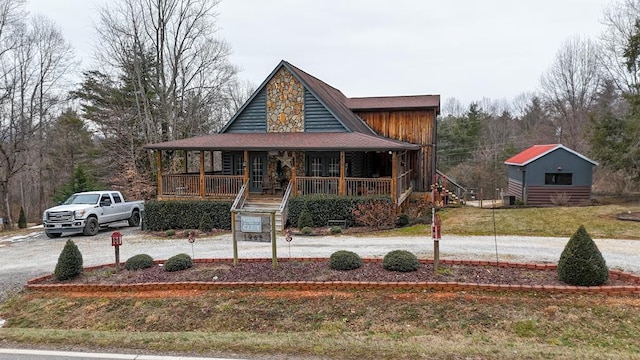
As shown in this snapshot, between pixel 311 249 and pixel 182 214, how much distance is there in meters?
8.04

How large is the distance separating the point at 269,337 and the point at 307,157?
14.6 meters

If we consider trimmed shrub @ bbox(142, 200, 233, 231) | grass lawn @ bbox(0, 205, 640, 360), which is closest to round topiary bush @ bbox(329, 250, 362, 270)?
grass lawn @ bbox(0, 205, 640, 360)

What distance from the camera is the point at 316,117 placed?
20.0 m

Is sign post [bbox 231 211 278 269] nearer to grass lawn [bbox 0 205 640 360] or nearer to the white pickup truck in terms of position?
grass lawn [bbox 0 205 640 360]

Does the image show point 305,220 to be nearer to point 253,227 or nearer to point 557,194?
point 253,227

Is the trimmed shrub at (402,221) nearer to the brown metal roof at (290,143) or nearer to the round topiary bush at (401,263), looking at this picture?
the brown metal roof at (290,143)

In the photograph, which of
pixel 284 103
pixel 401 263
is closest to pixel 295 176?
pixel 284 103

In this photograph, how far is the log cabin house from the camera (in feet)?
57.6

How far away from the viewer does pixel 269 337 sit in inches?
230

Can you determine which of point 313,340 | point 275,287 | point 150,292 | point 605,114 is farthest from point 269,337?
point 605,114

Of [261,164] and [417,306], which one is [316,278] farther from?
[261,164]

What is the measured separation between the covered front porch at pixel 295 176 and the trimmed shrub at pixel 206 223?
1.25 m

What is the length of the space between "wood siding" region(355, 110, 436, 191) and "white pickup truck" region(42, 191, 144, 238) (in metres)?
14.9

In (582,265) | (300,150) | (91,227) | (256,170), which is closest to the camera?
(582,265)
